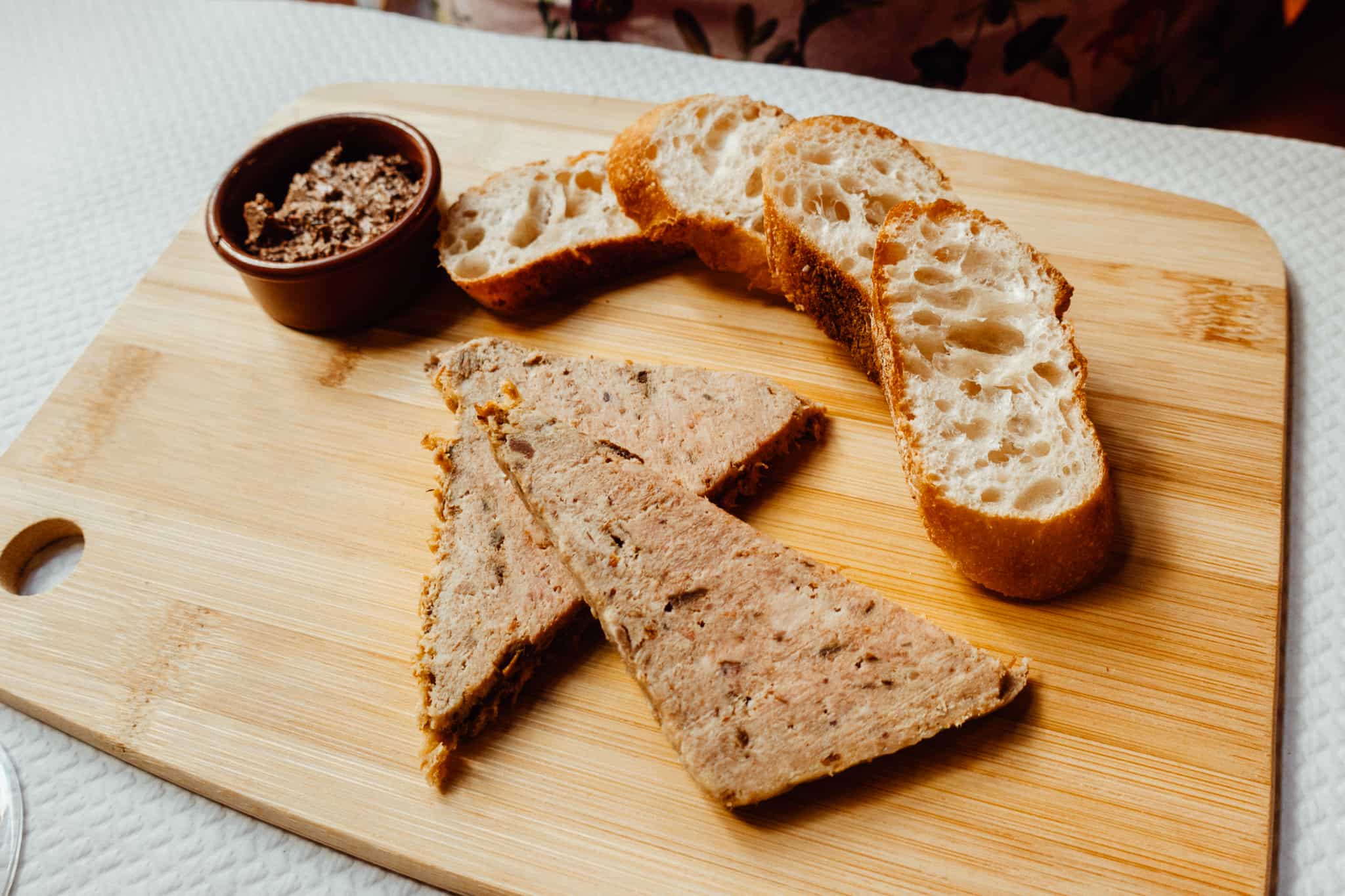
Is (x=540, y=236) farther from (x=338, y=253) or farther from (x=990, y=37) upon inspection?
(x=990, y=37)

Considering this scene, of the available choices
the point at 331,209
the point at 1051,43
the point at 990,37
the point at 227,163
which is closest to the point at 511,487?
the point at 331,209

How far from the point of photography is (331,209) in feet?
8.85

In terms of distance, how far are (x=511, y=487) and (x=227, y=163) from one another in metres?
2.18

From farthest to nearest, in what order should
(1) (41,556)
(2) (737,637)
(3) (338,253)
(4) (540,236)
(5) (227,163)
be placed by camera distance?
1. (5) (227,163)
2. (4) (540,236)
3. (3) (338,253)
4. (1) (41,556)
5. (2) (737,637)

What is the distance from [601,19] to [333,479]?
2409mm

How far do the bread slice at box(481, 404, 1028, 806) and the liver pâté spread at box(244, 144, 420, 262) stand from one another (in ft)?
2.94

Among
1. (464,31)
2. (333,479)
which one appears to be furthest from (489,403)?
(464,31)

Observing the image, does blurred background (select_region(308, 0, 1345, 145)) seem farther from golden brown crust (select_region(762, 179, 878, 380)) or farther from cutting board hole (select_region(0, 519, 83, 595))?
cutting board hole (select_region(0, 519, 83, 595))

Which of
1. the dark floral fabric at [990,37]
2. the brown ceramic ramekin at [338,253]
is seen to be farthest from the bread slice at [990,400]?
the dark floral fabric at [990,37]

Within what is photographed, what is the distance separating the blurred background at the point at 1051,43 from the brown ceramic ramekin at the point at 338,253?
1.46 m

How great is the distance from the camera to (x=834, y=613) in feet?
6.54

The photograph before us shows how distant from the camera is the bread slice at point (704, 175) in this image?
263cm

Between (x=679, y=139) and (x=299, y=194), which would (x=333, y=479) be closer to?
(x=299, y=194)

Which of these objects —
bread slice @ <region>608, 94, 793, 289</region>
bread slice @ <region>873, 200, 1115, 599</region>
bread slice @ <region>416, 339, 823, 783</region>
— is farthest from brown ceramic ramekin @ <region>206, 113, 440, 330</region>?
bread slice @ <region>873, 200, 1115, 599</region>
